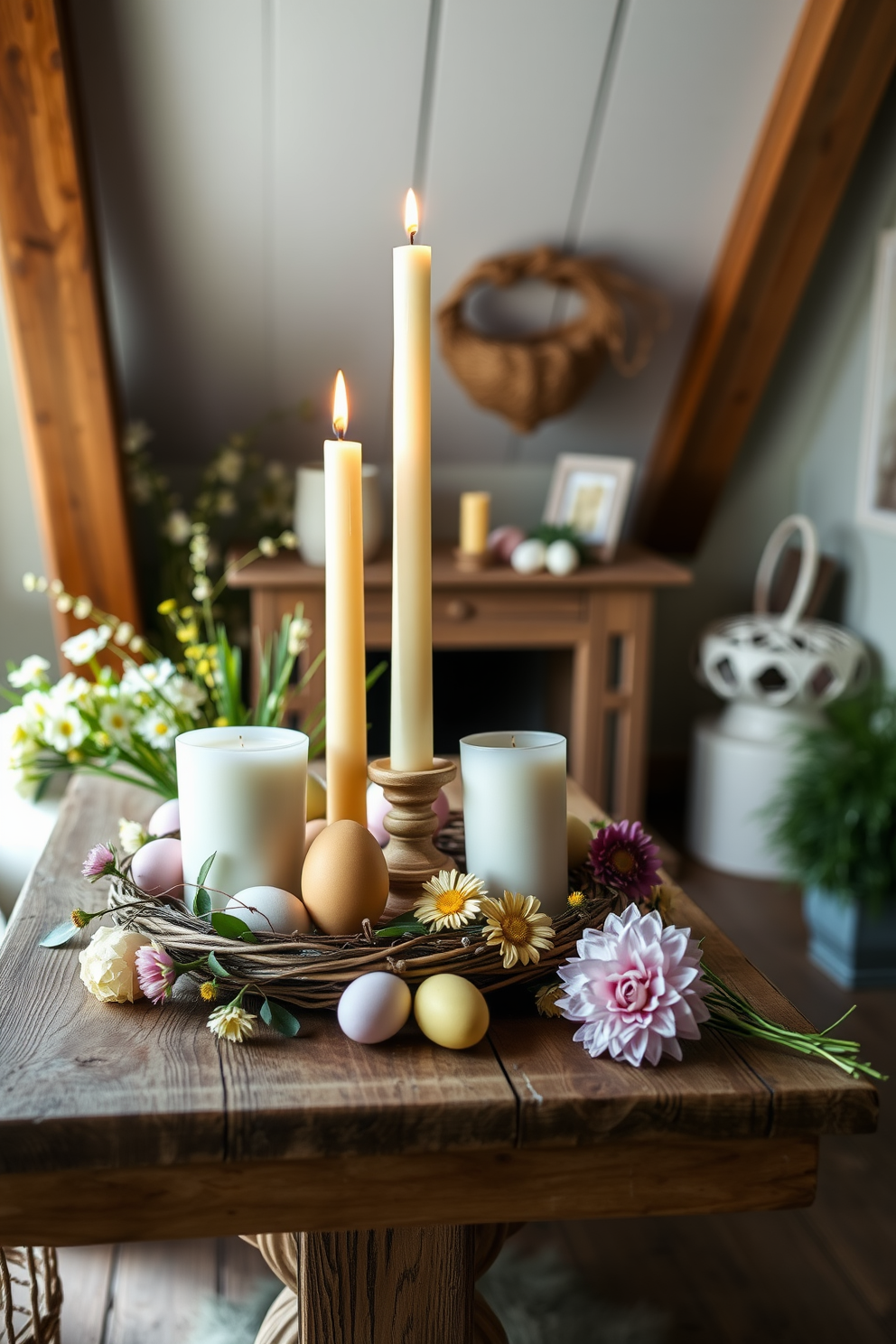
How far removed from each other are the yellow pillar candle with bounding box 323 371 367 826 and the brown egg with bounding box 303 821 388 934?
8 centimetres

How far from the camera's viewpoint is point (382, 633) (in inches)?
99.1

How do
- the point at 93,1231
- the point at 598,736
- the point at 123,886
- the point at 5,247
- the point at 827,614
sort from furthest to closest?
the point at 827,614 < the point at 598,736 < the point at 5,247 < the point at 123,886 < the point at 93,1231

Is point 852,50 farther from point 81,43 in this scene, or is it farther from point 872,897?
point 872,897

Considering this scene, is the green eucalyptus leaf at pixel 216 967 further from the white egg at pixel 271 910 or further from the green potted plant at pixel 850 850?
the green potted plant at pixel 850 850

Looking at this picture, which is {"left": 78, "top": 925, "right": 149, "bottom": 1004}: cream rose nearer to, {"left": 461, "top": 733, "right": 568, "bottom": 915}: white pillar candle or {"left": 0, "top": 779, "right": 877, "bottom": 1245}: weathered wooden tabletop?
{"left": 0, "top": 779, "right": 877, "bottom": 1245}: weathered wooden tabletop

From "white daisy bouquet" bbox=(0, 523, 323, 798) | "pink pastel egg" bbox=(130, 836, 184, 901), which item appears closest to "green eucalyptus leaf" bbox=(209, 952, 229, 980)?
"pink pastel egg" bbox=(130, 836, 184, 901)

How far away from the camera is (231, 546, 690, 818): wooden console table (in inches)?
98.4

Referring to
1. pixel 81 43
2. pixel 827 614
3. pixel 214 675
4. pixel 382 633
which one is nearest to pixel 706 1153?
pixel 214 675

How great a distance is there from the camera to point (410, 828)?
85cm

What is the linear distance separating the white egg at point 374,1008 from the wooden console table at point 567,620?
1.76 m

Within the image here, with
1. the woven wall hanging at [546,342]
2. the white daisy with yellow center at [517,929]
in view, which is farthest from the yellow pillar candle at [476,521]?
the white daisy with yellow center at [517,929]

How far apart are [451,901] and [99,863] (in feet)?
0.91

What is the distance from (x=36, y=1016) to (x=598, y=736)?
2.02 meters

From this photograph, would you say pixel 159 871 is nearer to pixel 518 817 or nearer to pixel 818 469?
pixel 518 817
